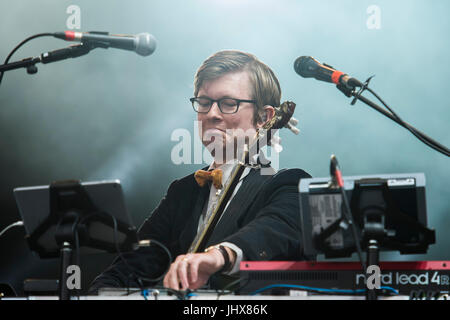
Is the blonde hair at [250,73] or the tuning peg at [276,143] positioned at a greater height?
the blonde hair at [250,73]

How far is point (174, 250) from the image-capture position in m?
3.16

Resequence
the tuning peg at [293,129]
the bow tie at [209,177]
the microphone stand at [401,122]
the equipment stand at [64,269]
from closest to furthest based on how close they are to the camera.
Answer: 1. the equipment stand at [64,269]
2. the microphone stand at [401,122]
3. the tuning peg at [293,129]
4. the bow tie at [209,177]

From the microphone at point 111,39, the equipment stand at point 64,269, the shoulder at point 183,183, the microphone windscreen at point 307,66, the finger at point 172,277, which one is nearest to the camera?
the equipment stand at point 64,269

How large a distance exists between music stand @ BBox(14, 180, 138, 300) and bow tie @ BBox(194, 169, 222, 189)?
3.67 feet

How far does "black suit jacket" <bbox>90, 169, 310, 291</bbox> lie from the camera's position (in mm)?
2730

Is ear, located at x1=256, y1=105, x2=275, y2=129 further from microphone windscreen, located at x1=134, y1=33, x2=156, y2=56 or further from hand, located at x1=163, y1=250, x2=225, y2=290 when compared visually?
hand, located at x1=163, y1=250, x2=225, y2=290

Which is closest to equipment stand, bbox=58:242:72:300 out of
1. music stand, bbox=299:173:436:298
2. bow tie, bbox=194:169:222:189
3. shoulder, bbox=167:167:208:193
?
music stand, bbox=299:173:436:298

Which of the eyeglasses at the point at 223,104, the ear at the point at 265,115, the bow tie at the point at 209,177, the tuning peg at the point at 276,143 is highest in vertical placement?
the eyeglasses at the point at 223,104

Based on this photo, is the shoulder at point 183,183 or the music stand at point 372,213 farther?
the shoulder at point 183,183

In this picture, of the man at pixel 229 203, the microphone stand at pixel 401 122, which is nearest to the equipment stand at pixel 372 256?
the microphone stand at pixel 401 122

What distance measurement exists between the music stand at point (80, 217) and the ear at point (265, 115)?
4.98ft

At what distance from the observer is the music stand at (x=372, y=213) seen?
1.95 m

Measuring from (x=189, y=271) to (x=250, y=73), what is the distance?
1.61 meters

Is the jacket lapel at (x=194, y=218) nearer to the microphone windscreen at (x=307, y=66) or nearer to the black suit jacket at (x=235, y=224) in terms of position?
the black suit jacket at (x=235, y=224)
